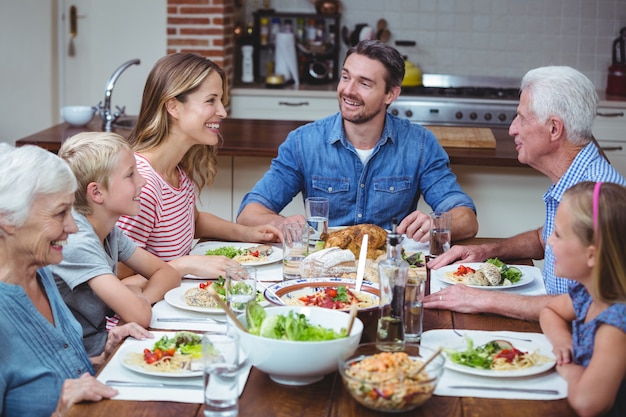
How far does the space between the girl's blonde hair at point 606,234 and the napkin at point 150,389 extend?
2.42 ft

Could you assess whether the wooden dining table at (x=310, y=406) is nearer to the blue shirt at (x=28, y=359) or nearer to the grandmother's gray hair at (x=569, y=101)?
the blue shirt at (x=28, y=359)

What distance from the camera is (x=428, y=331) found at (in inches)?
80.9

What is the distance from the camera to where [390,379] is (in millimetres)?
1602

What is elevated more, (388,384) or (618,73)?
(618,73)

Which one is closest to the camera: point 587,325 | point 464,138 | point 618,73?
point 587,325

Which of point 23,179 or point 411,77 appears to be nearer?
point 23,179

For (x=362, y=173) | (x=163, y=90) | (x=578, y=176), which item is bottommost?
(x=362, y=173)

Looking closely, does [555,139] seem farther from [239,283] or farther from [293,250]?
[239,283]

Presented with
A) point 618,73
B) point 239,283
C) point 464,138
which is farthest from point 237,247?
point 618,73

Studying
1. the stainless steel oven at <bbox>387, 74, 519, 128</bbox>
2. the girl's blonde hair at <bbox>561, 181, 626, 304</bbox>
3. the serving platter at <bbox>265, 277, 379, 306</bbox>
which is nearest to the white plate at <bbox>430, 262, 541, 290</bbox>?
the serving platter at <bbox>265, 277, 379, 306</bbox>

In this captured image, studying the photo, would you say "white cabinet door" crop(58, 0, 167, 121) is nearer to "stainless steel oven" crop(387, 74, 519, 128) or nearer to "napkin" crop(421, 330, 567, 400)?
"stainless steel oven" crop(387, 74, 519, 128)

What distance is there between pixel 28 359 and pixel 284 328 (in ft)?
1.86

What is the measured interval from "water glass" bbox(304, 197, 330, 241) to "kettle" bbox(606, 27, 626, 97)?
379cm

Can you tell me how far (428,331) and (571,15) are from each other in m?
4.70
